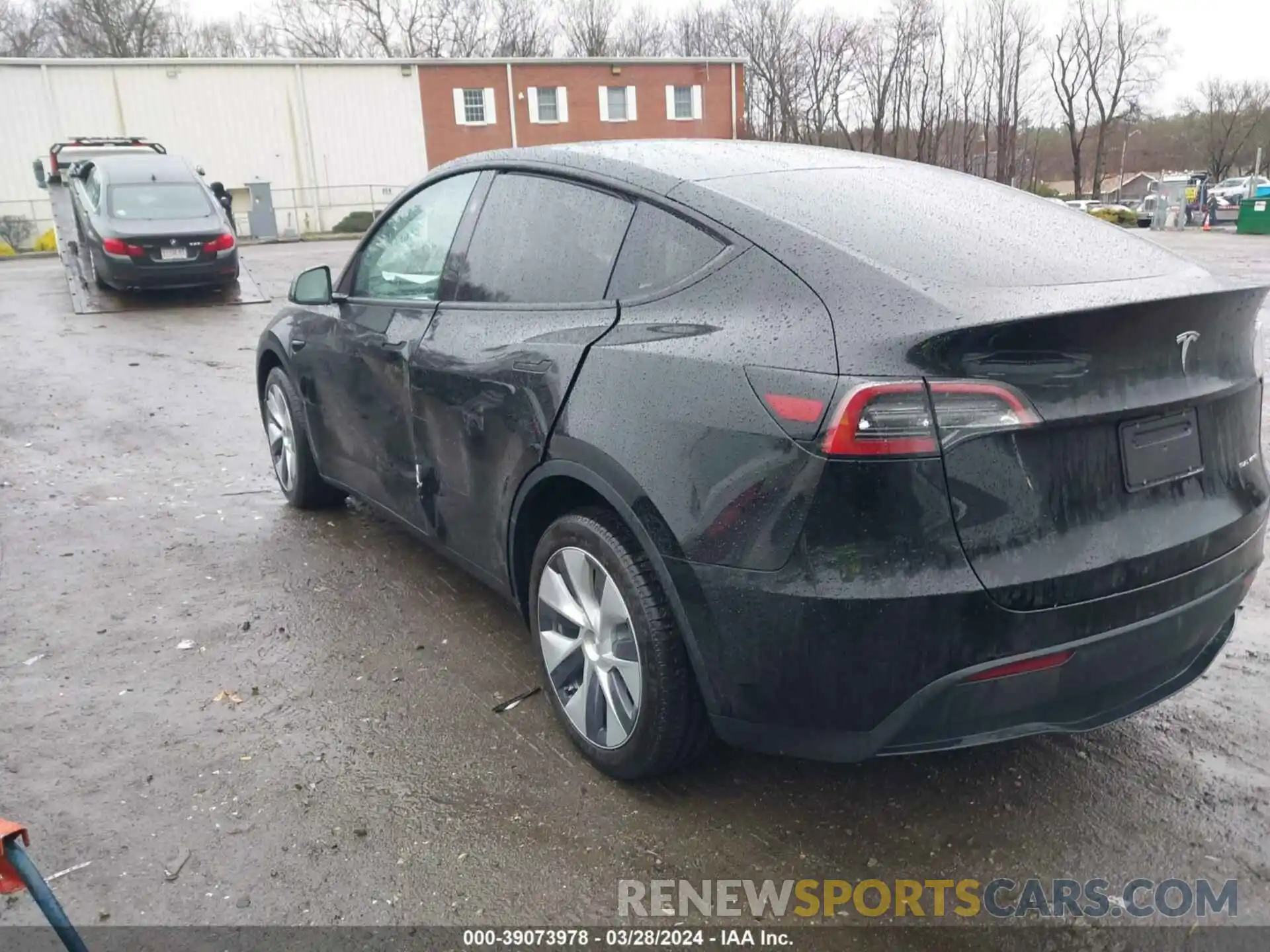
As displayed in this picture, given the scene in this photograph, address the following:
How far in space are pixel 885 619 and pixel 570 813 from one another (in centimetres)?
111

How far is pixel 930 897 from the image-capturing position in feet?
8.00

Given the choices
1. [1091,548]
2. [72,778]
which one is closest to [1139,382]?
[1091,548]

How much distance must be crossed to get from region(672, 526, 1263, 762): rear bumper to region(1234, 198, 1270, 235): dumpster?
103 ft

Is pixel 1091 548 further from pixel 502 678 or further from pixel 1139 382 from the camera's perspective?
pixel 502 678

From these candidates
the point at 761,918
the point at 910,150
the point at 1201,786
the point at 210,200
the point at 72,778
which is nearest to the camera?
the point at 761,918

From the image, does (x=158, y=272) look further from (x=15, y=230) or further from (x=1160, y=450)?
(x=15, y=230)

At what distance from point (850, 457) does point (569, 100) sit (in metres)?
42.5

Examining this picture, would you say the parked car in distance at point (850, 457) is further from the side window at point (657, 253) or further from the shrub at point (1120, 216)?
the shrub at point (1120, 216)

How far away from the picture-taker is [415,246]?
13.0ft

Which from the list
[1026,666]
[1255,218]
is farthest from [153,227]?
[1255,218]

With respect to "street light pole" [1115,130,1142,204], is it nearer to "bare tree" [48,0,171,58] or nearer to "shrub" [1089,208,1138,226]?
"shrub" [1089,208,1138,226]

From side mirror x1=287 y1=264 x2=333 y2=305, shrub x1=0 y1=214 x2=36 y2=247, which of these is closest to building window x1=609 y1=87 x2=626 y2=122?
shrub x1=0 y1=214 x2=36 y2=247

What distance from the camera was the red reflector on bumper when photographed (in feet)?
7.23

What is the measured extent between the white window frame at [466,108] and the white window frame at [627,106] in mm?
4504
